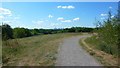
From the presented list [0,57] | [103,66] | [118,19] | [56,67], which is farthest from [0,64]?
[118,19]

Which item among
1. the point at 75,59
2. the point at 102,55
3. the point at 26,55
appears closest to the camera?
the point at 75,59

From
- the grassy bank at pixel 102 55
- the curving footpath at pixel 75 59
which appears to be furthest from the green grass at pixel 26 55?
the grassy bank at pixel 102 55

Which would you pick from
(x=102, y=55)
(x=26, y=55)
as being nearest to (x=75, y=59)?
(x=102, y=55)

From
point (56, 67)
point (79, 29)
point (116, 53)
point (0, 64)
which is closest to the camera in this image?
point (56, 67)

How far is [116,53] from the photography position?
7.97 metres

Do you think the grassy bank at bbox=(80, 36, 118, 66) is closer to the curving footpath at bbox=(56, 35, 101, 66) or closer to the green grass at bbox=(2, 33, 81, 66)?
the curving footpath at bbox=(56, 35, 101, 66)

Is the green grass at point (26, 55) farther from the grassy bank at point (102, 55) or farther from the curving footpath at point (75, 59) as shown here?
the grassy bank at point (102, 55)

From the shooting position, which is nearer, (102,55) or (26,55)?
(26,55)

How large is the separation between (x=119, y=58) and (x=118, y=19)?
2.23 meters

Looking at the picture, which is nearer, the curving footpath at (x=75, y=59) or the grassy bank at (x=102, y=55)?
the curving footpath at (x=75, y=59)

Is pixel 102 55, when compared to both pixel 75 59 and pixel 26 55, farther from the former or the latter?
pixel 26 55

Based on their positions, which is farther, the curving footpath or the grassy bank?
the grassy bank

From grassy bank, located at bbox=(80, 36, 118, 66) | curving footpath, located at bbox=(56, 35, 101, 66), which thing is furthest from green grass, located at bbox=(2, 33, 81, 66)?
grassy bank, located at bbox=(80, 36, 118, 66)

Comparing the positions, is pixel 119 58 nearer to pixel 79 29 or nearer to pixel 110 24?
pixel 110 24
